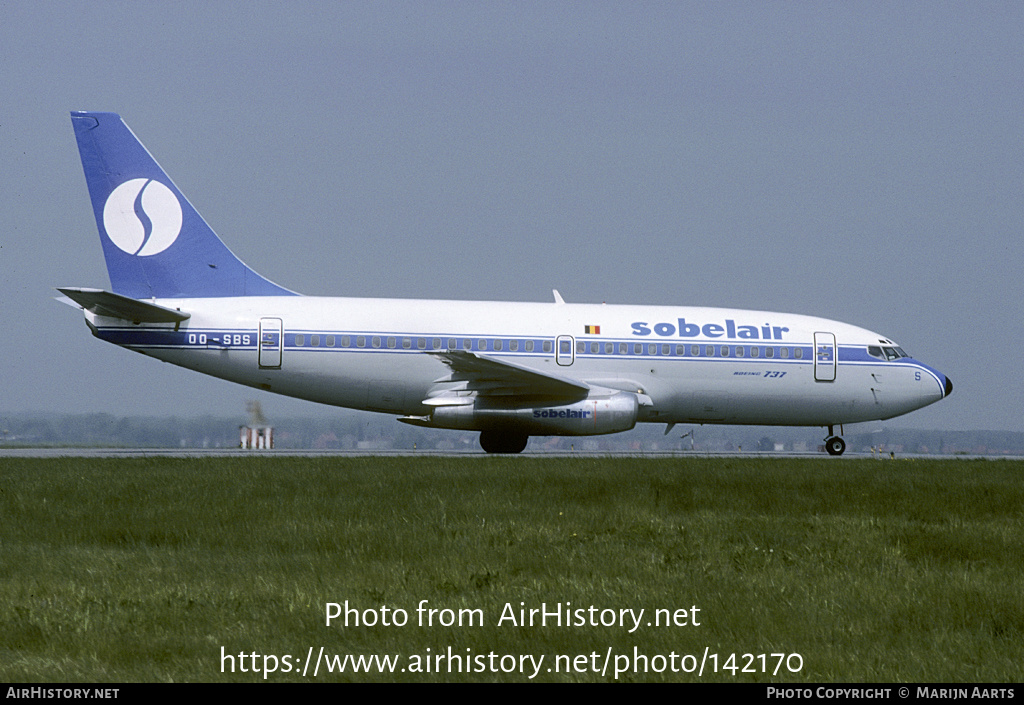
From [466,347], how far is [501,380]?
1.31 m

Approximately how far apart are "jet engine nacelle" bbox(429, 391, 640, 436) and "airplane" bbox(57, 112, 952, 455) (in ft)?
0.11

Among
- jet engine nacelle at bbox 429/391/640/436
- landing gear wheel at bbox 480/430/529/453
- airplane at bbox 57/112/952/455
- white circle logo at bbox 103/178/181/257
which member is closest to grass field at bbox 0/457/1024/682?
jet engine nacelle at bbox 429/391/640/436

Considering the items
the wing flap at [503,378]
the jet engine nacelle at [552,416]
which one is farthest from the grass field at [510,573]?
the jet engine nacelle at [552,416]

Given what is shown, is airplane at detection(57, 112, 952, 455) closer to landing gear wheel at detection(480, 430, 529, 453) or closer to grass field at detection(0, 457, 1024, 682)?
landing gear wheel at detection(480, 430, 529, 453)

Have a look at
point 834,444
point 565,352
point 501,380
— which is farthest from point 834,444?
point 501,380

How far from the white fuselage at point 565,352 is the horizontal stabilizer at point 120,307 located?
0.61ft

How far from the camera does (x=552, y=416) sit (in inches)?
946

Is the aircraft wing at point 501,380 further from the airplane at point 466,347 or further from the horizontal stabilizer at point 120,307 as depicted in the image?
the horizontal stabilizer at point 120,307

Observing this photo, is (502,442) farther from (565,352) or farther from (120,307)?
(120,307)

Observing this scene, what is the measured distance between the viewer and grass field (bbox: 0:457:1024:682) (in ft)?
22.6

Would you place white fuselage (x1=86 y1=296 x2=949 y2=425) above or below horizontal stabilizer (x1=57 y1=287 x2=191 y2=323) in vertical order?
below

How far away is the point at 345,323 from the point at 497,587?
16.4m
